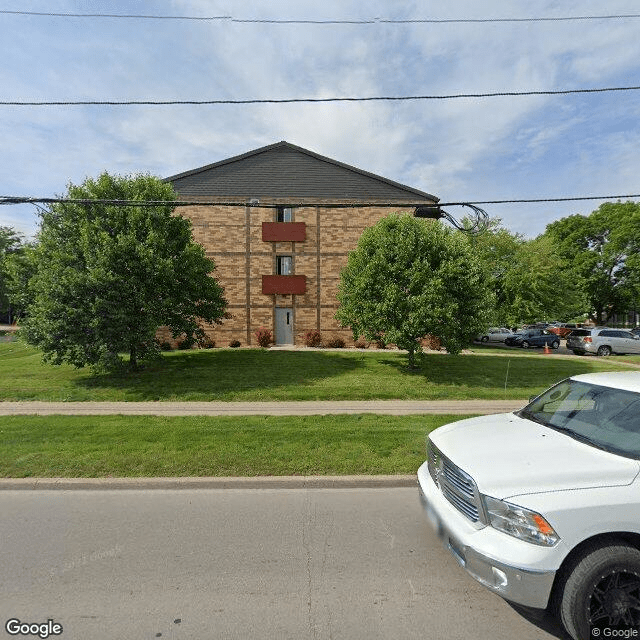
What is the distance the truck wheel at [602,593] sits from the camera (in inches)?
81.4

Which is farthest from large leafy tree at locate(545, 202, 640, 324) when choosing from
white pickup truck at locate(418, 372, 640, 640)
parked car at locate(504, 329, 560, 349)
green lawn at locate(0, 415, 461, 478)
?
white pickup truck at locate(418, 372, 640, 640)

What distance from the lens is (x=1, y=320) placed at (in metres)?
49.7

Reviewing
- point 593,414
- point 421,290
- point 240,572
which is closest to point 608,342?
point 421,290

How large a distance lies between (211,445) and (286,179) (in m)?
18.5

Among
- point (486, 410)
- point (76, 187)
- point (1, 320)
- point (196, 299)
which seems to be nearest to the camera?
point (486, 410)

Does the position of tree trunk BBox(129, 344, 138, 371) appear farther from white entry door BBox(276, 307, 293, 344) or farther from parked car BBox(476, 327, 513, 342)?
parked car BBox(476, 327, 513, 342)

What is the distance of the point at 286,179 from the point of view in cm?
2088

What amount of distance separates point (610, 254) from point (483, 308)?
38336 millimetres

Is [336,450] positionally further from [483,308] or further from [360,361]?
[360,361]

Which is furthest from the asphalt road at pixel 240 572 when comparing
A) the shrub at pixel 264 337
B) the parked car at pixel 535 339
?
the parked car at pixel 535 339

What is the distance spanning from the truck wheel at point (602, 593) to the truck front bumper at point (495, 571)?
14 centimetres

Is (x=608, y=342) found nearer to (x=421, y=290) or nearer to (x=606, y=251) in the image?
(x=421, y=290)

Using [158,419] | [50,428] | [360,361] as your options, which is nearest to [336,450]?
[158,419]

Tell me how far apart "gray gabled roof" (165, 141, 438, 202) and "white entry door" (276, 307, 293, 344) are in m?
6.67
